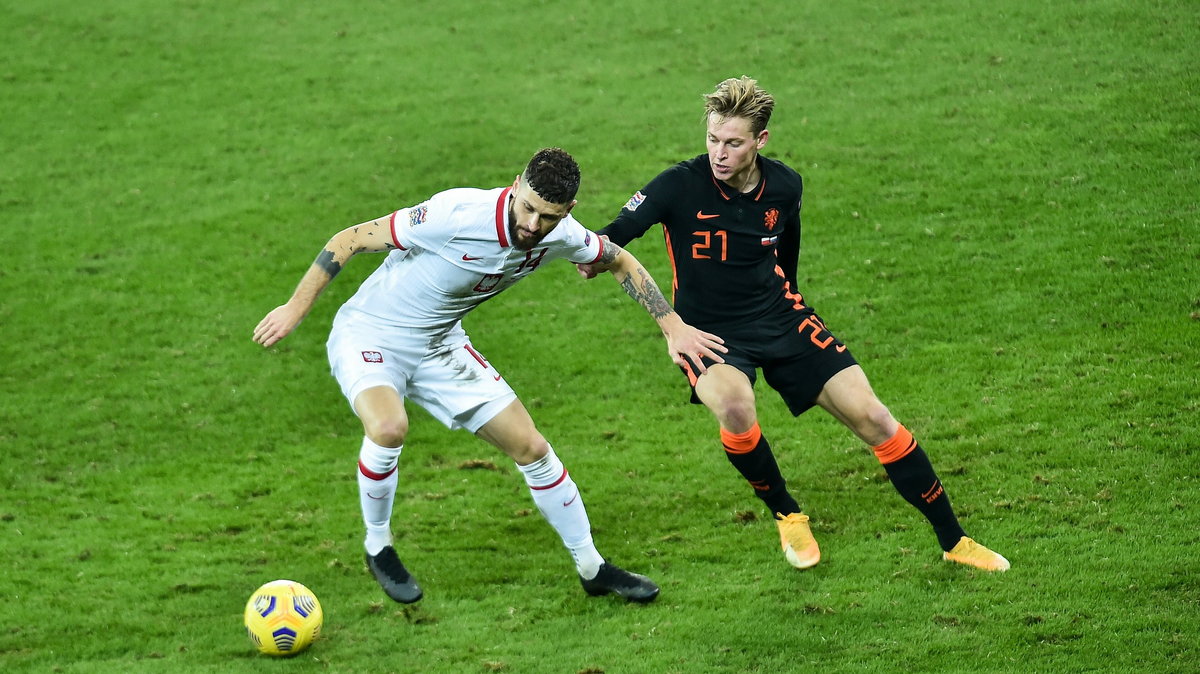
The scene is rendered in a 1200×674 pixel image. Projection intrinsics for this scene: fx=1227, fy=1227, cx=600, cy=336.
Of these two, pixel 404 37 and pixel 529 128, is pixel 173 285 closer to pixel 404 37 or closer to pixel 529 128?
pixel 529 128

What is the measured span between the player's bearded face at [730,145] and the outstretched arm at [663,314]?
73cm

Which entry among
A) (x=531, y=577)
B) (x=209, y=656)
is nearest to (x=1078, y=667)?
(x=531, y=577)

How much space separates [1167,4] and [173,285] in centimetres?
1229

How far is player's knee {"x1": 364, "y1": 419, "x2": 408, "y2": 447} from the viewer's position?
639 cm

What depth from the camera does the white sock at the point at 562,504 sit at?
6723 mm

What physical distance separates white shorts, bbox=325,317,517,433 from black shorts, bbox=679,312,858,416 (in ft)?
3.73

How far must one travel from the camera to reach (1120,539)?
270 inches

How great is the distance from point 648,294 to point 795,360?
0.93m

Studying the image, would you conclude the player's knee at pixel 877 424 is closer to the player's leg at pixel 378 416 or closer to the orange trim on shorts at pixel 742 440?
the orange trim on shorts at pixel 742 440

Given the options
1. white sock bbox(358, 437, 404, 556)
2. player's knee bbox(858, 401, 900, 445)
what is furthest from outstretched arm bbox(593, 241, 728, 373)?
white sock bbox(358, 437, 404, 556)

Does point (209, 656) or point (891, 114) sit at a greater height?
point (891, 114)

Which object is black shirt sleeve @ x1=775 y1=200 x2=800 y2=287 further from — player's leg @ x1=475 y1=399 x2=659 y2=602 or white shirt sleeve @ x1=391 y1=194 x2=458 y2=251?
white shirt sleeve @ x1=391 y1=194 x2=458 y2=251

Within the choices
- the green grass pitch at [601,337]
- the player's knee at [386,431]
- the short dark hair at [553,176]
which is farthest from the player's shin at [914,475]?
the player's knee at [386,431]

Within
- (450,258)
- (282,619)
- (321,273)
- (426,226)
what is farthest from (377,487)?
(426,226)
